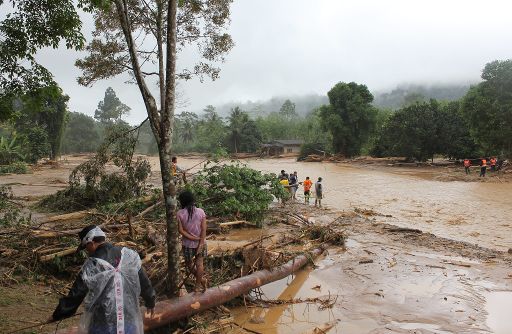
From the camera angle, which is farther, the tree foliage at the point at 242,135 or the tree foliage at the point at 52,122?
the tree foliage at the point at 242,135

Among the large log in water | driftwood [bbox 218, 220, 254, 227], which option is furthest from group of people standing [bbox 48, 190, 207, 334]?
driftwood [bbox 218, 220, 254, 227]

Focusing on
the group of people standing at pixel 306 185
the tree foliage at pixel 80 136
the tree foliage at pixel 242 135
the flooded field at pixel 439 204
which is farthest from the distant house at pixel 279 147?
the group of people standing at pixel 306 185

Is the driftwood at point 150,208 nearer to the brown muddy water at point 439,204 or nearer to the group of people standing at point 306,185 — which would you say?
the brown muddy water at point 439,204

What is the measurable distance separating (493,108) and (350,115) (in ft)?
73.2

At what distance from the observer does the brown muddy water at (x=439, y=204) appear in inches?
547

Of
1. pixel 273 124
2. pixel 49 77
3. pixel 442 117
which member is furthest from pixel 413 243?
pixel 273 124

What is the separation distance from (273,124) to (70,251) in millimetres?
83469

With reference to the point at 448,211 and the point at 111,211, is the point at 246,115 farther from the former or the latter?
the point at 111,211

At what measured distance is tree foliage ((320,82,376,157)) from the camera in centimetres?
5444

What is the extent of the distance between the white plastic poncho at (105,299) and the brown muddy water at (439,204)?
1132cm

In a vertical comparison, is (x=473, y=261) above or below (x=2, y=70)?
below

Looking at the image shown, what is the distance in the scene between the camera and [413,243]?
1138 centimetres

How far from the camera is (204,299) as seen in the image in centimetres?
572

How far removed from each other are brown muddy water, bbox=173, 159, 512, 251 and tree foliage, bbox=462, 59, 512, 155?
7081mm
